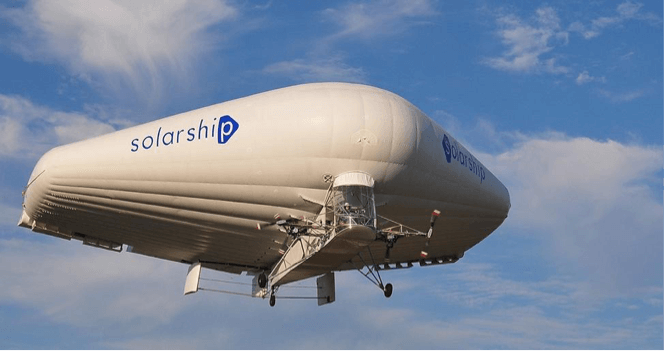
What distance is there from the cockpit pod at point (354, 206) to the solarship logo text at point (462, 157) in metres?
7.04

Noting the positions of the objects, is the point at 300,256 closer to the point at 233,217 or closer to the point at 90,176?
the point at 233,217

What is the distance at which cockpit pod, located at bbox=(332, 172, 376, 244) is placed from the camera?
59.2 m

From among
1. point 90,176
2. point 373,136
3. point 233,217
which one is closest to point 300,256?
point 233,217

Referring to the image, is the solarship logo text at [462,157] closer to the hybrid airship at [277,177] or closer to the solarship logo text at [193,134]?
the hybrid airship at [277,177]

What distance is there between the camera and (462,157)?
6775 centimetres

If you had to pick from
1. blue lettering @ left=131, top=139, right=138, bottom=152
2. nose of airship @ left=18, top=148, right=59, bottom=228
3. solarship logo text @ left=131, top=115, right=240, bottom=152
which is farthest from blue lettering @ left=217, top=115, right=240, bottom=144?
nose of airship @ left=18, top=148, right=59, bottom=228

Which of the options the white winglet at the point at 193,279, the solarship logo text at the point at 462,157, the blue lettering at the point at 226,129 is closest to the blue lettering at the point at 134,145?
the blue lettering at the point at 226,129

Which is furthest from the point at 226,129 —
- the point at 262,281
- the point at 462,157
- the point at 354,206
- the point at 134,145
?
the point at 462,157

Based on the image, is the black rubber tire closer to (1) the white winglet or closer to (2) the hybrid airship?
(2) the hybrid airship

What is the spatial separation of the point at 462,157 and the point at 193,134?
17345 mm

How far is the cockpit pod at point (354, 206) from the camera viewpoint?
59.2m

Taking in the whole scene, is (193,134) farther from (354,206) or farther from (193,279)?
(193,279)

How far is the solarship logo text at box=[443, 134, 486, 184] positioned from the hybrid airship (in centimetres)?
15

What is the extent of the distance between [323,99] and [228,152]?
603cm
